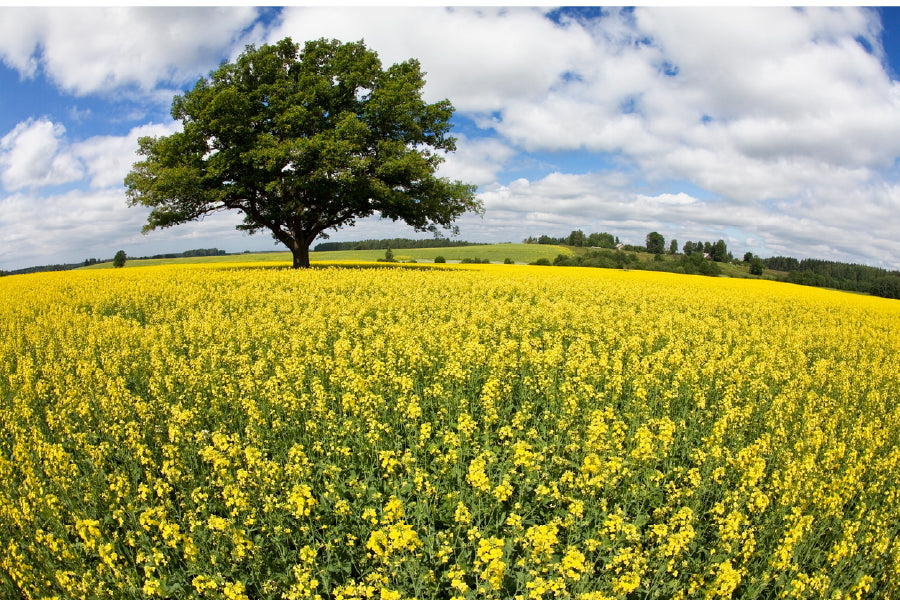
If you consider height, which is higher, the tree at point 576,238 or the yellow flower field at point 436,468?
the tree at point 576,238

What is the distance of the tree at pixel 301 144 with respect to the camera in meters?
26.4

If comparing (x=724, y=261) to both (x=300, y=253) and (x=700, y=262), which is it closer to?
(x=700, y=262)

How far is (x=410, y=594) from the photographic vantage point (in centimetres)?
378

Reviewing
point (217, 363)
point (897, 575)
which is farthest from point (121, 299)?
point (897, 575)

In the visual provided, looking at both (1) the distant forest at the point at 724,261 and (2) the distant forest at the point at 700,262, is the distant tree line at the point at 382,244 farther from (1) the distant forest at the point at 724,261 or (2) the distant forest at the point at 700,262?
(1) the distant forest at the point at 724,261

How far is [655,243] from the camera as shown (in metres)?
100

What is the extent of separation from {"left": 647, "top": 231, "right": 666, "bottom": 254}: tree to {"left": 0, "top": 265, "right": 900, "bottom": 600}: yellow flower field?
3479 inches

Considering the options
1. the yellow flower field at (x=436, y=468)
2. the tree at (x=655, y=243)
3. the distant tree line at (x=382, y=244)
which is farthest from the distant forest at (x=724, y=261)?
the yellow flower field at (x=436, y=468)

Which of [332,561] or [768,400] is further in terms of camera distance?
[768,400]

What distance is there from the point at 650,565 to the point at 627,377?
13.6ft

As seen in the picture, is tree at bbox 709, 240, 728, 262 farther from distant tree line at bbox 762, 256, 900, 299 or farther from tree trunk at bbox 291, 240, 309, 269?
tree trunk at bbox 291, 240, 309, 269

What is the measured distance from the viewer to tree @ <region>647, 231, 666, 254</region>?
94.0 metres

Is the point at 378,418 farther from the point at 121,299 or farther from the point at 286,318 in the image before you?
the point at 121,299

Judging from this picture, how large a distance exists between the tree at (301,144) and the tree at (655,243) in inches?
2945
